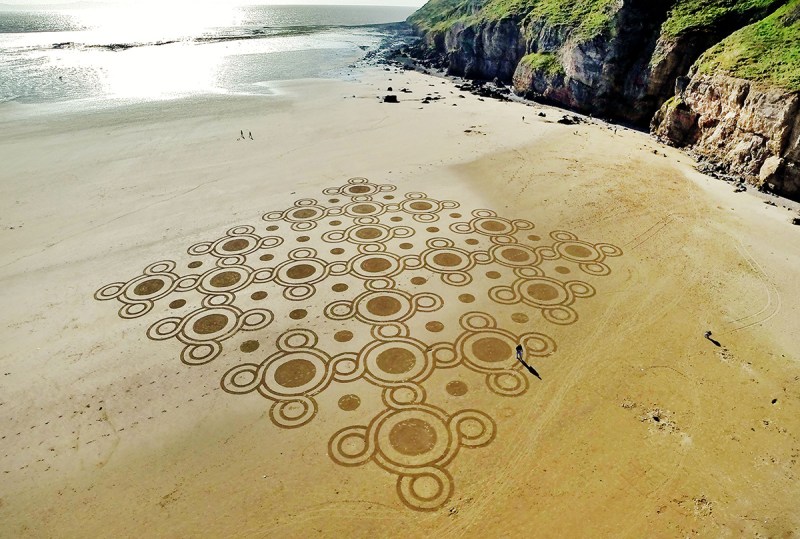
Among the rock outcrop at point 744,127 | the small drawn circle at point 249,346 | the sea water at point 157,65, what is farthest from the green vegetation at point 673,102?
the sea water at point 157,65

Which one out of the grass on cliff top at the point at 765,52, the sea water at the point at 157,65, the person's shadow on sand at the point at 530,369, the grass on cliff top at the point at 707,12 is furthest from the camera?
the sea water at the point at 157,65

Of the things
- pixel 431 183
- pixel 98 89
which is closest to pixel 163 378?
pixel 431 183

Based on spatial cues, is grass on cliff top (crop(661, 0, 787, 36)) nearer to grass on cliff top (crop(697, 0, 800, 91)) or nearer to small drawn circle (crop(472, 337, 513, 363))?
grass on cliff top (crop(697, 0, 800, 91))

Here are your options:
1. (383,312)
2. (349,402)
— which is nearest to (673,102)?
(383,312)

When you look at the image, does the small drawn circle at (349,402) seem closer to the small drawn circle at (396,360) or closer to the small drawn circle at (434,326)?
the small drawn circle at (396,360)

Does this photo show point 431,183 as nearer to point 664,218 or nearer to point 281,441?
point 664,218
